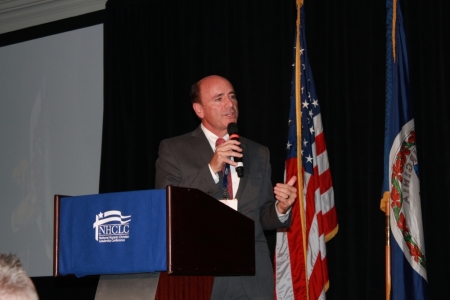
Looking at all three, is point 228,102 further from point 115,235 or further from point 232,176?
point 115,235

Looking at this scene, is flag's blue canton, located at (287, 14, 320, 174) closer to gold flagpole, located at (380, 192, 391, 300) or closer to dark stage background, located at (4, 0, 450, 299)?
dark stage background, located at (4, 0, 450, 299)

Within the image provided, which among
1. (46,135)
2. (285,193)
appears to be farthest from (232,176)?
(46,135)

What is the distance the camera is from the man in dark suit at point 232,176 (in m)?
2.90

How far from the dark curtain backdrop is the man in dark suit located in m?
1.71

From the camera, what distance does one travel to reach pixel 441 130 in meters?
4.59

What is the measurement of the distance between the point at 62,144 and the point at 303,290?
3027 millimetres

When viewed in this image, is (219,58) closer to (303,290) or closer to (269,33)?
(269,33)

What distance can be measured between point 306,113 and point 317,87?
0.44 m

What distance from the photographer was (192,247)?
2305 mm

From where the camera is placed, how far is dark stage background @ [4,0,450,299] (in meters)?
4.64

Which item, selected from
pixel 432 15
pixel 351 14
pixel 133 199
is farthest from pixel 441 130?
pixel 133 199

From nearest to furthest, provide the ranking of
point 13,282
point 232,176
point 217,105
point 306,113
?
point 13,282 → point 232,176 → point 217,105 → point 306,113

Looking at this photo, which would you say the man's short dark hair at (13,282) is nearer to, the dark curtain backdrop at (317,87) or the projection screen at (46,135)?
the dark curtain backdrop at (317,87)

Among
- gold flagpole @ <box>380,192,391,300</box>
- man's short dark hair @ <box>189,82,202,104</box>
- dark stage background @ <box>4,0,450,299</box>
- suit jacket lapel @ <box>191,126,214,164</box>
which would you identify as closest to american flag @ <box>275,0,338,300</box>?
dark stage background @ <box>4,0,450,299</box>
